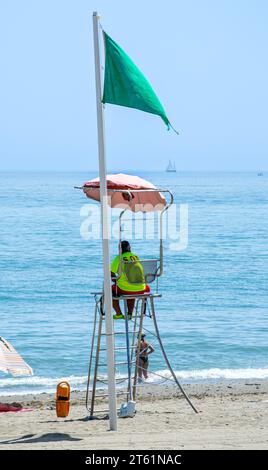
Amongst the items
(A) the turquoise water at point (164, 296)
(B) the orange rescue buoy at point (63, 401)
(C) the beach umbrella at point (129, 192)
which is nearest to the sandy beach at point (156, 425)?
(B) the orange rescue buoy at point (63, 401)

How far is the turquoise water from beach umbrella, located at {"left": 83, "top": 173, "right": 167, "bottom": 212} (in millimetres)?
5849

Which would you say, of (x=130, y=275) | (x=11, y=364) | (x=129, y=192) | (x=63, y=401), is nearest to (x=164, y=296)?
(x=63, y=401)

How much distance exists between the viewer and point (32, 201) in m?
85.4

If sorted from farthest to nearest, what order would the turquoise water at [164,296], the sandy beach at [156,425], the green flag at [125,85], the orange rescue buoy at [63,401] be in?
the turquoise water at [164,296] < the orange rescue buoy at [63,401] < the green flag at [125,85] < the sandy beach at [156,425]

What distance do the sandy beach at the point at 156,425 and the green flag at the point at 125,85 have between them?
10.8 ft

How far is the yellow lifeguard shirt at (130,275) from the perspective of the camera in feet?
35.3

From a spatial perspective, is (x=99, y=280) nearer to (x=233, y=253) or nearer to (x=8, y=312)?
(x=8, y=312)

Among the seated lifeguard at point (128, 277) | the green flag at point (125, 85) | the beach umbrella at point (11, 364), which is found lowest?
the beach umbrella at point (11, 364)

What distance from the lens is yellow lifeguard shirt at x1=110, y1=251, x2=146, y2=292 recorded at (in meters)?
10.8

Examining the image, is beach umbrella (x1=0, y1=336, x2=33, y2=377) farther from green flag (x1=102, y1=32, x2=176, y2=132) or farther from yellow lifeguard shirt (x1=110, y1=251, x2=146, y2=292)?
green flag (x1=102, y1=32, x2=176, y2=132)

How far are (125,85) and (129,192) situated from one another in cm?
138

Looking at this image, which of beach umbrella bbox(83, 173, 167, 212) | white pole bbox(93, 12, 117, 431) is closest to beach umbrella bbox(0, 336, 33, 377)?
white pole bbox(93, 12, 117, 431)

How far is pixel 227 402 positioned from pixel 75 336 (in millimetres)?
9514

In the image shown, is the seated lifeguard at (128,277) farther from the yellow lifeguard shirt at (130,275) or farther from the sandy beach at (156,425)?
the sandy beach at (156,425)
